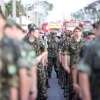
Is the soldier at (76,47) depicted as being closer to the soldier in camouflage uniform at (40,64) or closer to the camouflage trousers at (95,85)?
the soldier in camouflage uniform at (40,64)

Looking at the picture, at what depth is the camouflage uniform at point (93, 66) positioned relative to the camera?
4.31 m

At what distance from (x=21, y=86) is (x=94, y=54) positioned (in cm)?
70

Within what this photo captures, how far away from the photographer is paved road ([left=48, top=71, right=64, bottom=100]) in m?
11.5

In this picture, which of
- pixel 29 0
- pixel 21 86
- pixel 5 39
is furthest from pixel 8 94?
pixel 29 0

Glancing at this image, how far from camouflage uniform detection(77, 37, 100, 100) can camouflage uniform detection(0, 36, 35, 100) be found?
566 millimetres

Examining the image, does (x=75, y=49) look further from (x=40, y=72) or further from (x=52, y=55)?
(x=52, y=55)

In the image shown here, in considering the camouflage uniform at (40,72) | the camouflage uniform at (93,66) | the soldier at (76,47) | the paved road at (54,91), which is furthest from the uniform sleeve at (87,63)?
the paved road at (54,91)

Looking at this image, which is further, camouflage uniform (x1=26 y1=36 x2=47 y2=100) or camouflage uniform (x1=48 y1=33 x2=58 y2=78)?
camouflage uniform (x1=48 y1=33 x2=58 y2=78)

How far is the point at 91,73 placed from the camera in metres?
4.34

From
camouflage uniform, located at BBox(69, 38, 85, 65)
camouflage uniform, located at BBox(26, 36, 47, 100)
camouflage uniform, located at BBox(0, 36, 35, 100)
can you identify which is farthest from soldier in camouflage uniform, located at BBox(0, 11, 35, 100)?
camouflage uniform, located at BBox(26, 36, 47, 100)

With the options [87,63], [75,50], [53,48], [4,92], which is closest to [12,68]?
[4,92]

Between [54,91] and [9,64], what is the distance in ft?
28.3

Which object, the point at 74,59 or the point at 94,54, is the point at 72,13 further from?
the point at 94,54

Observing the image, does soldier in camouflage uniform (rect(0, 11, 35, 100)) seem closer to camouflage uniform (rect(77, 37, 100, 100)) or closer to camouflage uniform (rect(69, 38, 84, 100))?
camouflage uniform (rect(77, 37, 100, 100))
